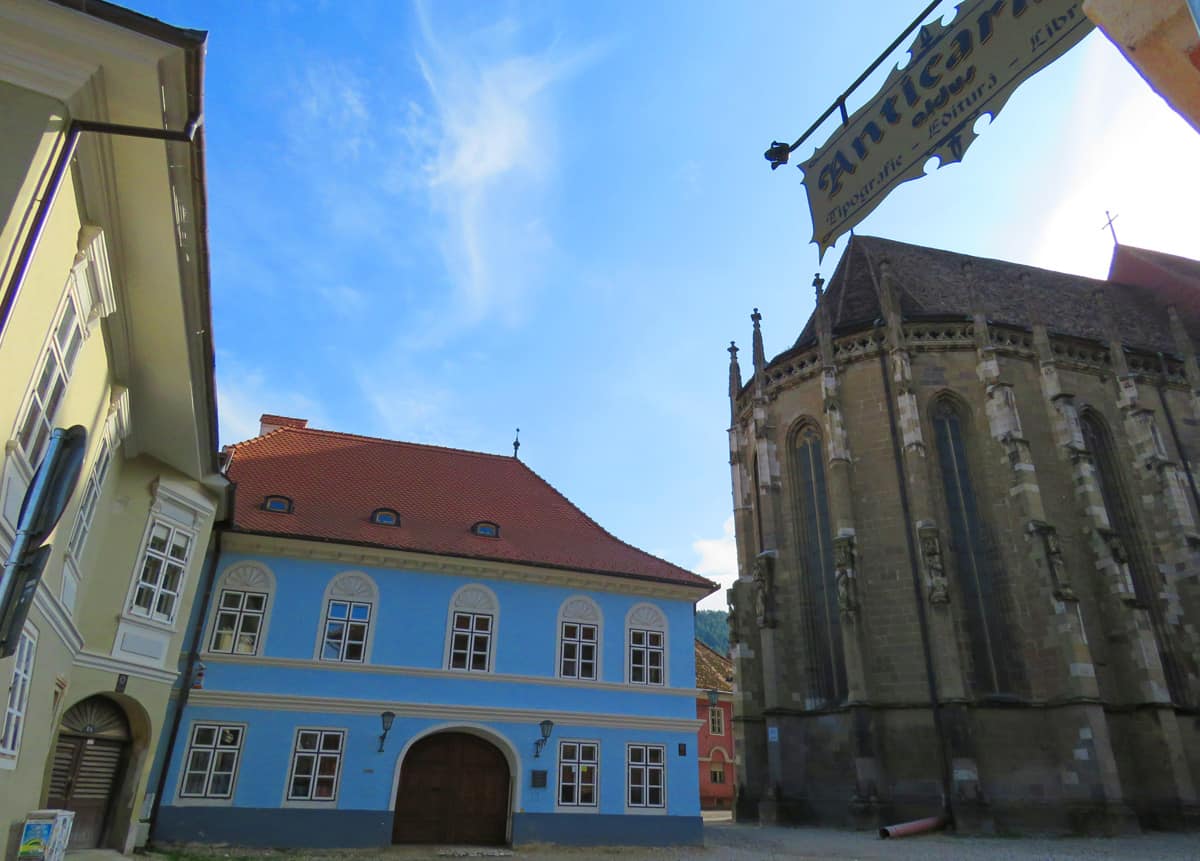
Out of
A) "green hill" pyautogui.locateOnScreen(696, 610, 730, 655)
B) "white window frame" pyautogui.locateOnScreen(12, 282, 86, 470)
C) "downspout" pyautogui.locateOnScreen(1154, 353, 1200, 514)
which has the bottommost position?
"white window frame" pyautogui.locateOnScreen(12, 282, 86, 470)

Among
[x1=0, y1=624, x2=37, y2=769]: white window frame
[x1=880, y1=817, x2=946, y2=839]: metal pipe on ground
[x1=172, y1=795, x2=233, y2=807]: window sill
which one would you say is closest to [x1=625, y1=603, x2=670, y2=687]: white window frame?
[x1=880, y1=817, x2=946, y2=839]: metal pipe on ground

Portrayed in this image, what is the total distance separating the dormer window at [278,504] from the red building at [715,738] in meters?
27.2

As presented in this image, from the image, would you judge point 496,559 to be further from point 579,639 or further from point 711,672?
point 711,672

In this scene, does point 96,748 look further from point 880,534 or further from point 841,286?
point 841,286

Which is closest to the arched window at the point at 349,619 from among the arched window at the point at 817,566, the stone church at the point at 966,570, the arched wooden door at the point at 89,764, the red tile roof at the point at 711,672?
the arched wooden door at the point at 89,764

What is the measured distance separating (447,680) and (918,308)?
66.6 ft

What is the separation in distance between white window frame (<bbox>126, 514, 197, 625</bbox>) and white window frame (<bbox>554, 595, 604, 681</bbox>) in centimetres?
827

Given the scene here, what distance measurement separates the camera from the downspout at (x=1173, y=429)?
25672 millimetres

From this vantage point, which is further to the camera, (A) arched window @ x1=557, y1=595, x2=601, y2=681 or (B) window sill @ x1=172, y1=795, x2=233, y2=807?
(A) arched window @ x1=557, y1=595, x2=601, y2=681

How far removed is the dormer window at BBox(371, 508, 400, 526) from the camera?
1889cm

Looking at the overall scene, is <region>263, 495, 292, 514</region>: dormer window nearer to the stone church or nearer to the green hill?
the stone church

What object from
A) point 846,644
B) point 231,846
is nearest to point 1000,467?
point 846,644

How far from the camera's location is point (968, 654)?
22094mm

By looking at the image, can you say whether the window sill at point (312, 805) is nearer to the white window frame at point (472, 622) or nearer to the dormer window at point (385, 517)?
the white window frame at point (472, 622)
